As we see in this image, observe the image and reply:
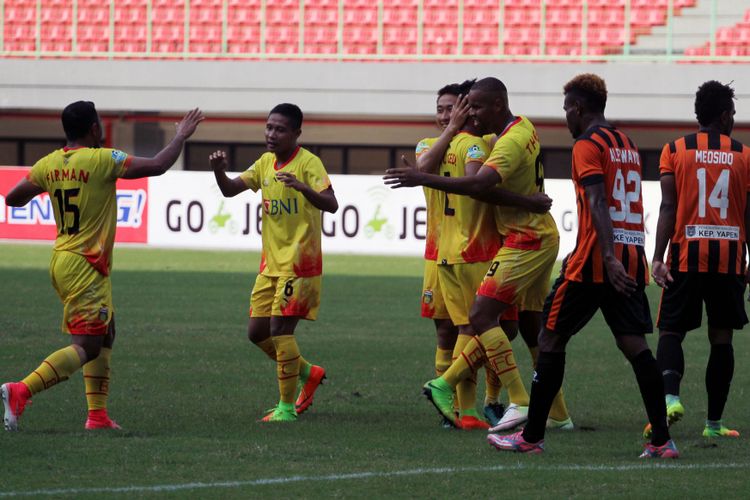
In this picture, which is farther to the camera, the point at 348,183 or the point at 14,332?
the point at 348,183

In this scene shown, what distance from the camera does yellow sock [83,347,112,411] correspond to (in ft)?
23.9

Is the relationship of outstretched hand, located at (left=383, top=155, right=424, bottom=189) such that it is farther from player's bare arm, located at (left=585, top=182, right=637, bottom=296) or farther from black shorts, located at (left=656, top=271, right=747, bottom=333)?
black shorts, located at (left=656, top=271, right=747, bottom=333)

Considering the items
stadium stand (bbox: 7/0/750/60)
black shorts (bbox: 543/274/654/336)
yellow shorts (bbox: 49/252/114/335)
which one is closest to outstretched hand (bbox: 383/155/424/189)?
black shorts (bbox: 543/274/654/336)

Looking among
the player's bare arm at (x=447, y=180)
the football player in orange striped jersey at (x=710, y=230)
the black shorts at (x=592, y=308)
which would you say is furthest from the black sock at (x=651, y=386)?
the player's bare arm at (x=447, y=180)

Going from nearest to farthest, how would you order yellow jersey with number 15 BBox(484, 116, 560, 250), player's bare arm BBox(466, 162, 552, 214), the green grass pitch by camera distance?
1. the green grass pitch
2. yellow jersey with number 15 BBox(484, 116, 560, 250)
3. player's bare arm BBox(466, 162, 552, 214)

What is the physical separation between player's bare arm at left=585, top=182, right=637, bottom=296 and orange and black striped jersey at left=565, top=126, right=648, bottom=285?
0.21 feet

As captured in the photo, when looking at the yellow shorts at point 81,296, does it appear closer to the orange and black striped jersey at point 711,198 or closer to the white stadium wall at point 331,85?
the orange and black striped jersey at point 711,198

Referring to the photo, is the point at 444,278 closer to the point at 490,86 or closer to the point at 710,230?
the point at 490,86

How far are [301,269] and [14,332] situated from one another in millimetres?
4982

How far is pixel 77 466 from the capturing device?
6.08 meters

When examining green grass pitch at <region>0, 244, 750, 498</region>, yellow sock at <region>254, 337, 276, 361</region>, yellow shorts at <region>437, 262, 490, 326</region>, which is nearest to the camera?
green grass pitch at <region>0, 244, 750, 498</region>

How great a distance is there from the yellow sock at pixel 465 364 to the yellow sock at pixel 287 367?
107cm

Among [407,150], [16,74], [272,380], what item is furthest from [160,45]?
[272,380]

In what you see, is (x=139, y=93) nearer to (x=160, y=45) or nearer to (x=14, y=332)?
(x=160, y=45)
